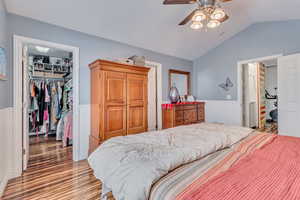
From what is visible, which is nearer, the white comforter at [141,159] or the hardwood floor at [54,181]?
the white comforter at [141,159]

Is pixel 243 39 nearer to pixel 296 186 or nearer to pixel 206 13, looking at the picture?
pixel 206 13

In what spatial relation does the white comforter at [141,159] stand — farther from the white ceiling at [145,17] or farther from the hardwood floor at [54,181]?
the white ceiling at [145,17]

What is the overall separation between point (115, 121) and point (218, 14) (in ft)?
7.22

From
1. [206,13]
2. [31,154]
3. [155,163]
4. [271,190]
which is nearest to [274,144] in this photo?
[271,190]

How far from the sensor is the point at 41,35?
8.02 feet

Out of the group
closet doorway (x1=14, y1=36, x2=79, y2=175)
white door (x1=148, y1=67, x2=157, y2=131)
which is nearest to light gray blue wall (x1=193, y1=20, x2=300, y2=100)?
white door (x1=148, y1=67, x2=157, y2=131)

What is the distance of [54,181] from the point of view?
82.0 inches

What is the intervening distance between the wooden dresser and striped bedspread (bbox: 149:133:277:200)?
7.76 ft

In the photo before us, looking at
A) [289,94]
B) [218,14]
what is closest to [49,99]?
[218,14]

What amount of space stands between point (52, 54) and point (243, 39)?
5.26 metres

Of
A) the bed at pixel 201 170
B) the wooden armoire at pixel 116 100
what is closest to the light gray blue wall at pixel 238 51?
the wooden armoire at pixel 116 100

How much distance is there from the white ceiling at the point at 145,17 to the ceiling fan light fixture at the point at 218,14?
3.01ft

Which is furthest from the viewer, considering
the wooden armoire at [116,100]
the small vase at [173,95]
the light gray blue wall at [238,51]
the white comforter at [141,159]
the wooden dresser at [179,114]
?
the small vase at [173,95]

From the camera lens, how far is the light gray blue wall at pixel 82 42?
230cm
